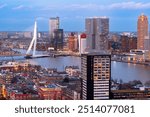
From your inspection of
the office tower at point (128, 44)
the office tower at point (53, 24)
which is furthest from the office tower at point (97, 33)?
the office tower at point (53, 24)

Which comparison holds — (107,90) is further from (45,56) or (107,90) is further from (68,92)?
(45,56)

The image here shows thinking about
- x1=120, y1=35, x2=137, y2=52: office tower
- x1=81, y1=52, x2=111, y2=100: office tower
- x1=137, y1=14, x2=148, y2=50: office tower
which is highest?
x1=137, y1=14, x2=148, y2=50: office tower

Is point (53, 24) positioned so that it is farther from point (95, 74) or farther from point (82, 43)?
point (95, 74)

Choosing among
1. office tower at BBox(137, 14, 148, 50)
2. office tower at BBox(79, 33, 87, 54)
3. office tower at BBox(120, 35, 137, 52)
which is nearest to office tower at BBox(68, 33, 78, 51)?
office tower at BBox(79, 33, 87, 54)

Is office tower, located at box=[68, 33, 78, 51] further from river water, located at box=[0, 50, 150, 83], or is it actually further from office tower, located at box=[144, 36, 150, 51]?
office tower, located at box=[144, 36, 150, 51]

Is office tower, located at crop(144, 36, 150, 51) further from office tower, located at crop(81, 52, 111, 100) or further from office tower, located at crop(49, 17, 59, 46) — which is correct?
office tower, located at crop(49, 17, 59, 46)

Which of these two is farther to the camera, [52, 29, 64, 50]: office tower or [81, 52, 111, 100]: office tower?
[52, 29, 64, 50]: office tower

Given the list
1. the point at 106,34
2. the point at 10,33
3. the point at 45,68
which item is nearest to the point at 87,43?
the point at 106,34

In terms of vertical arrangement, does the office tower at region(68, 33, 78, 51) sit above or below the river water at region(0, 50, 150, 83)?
above
